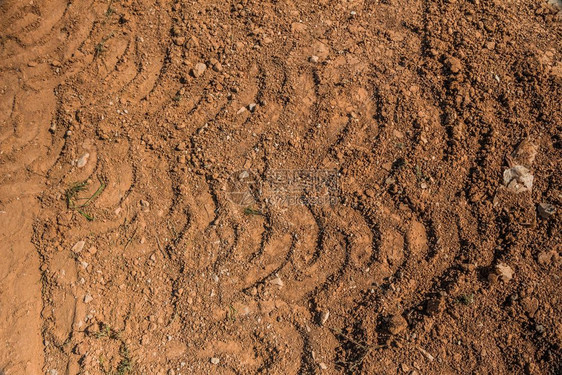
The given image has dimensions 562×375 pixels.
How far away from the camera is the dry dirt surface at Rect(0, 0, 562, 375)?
242 cm

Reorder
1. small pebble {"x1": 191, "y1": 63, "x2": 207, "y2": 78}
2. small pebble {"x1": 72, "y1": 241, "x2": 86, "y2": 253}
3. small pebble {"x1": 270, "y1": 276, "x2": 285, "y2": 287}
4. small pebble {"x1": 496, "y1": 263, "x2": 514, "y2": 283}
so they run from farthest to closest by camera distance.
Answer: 1. small pebble {"x1": 191, "y1": 63, "x2": 207, "y2": 78}
2. small pebble {"x1": 72, "y1": 241, "x2": 86, "y2": 253}
3. small pebble {"x1": 270, "y1": 276, "x2": 285, "y2": 287}
4. small pebble {"x1": 496, "y1": 263, "x2": 514, "y2": 283}

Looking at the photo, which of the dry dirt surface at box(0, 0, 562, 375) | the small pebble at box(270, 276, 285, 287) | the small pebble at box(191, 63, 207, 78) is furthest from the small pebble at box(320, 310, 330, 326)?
the small pebble at box(191, 63, 207, 78)

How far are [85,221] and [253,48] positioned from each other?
173 centimetres

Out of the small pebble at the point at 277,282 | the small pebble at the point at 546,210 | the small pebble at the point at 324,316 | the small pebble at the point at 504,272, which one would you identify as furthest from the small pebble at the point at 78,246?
the small pebble at the point at 546,210

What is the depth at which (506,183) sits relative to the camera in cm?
254

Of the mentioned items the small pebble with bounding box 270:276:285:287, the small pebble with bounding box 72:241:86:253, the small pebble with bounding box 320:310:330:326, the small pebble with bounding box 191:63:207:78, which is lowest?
the small pebble with bounding box 320:310:330:326

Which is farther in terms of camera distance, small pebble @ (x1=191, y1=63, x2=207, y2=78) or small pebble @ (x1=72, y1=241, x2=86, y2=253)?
small pebble @ (x1=191, y1=63, x2=207, y2=78)

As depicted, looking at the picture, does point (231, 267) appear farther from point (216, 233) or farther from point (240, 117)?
point (240, 117)

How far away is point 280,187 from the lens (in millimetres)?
2697

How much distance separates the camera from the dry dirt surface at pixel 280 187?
2.42 metres

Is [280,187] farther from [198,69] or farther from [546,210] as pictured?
[546,210]

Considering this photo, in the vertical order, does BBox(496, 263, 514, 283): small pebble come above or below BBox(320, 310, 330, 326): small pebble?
above

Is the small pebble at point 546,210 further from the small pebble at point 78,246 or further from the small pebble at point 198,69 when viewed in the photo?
the small pebble at point 78,246

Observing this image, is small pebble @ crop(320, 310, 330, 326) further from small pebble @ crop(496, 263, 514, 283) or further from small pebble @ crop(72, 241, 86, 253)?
small pebble @ crop(72, 241, 86, 253)
